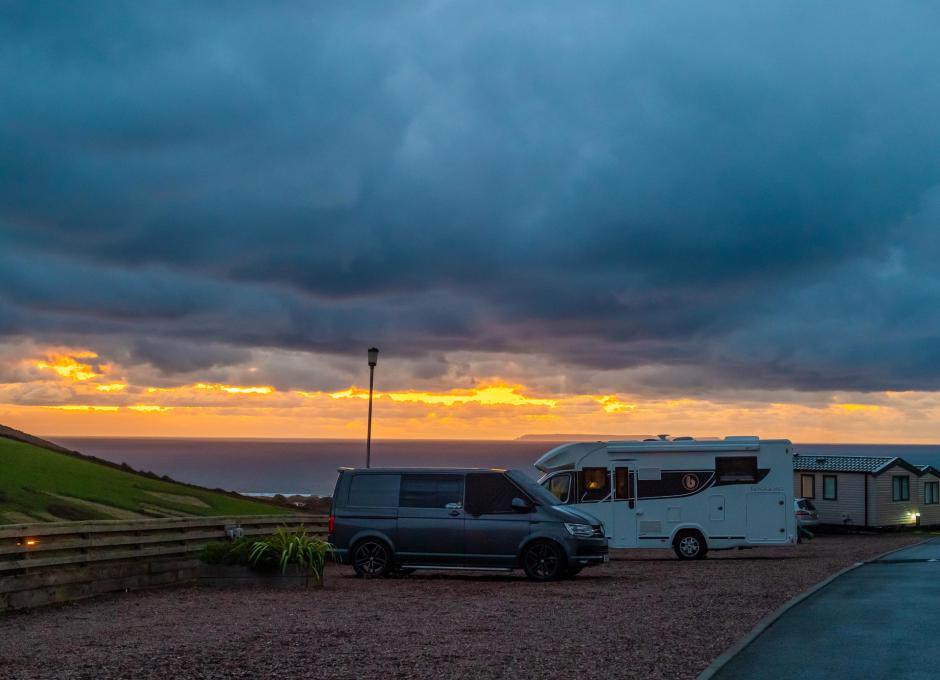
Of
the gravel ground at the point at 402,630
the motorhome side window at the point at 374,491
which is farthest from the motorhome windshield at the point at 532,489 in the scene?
the motorhome side window at the point at 374,491

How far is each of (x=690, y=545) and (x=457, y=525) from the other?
9.58 metres

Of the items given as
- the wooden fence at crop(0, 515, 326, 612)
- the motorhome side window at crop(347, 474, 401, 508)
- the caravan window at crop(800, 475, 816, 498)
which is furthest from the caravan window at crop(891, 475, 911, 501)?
the wooden fence at crop(0, 515, 326, 612)

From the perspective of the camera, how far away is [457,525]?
19.5 meters

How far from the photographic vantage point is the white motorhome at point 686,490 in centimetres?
2650

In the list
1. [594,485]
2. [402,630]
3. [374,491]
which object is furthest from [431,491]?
[594,485]

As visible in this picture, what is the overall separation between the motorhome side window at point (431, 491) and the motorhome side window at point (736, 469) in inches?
369

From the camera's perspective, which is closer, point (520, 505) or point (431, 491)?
point (520, 505)

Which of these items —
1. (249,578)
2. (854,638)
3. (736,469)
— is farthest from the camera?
(736,469)

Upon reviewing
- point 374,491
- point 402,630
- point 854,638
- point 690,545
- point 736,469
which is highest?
point 736,469

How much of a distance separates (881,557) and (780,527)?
240cm

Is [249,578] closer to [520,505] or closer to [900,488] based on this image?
[520,505]

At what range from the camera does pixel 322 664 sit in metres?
10.2

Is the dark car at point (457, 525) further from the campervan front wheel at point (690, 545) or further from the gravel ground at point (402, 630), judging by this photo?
the campervan front wheel at point (690, 545)

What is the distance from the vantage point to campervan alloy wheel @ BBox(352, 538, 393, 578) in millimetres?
19641
